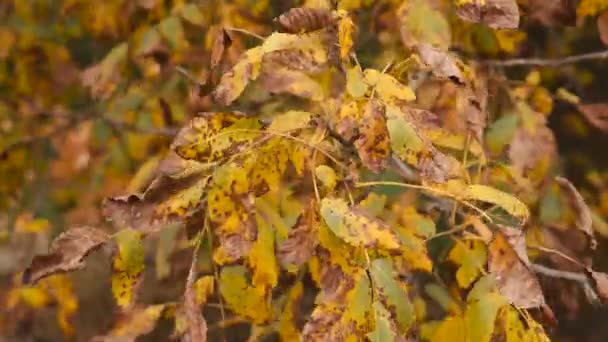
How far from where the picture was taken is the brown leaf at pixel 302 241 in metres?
1.04

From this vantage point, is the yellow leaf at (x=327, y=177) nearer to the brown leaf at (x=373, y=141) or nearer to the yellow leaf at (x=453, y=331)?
the brown leaf at (x=373, y=141)

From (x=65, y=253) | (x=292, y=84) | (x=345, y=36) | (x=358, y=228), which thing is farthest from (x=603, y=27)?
(x=65, y=253)

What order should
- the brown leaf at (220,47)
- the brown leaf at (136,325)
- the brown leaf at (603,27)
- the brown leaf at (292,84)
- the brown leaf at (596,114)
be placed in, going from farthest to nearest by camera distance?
the brown leaf at (596,114) → the brown leaf at (603,27) → the brown leaf at (136,325) → the brown leaf at (292,84) → the brown leaf at (220,47)

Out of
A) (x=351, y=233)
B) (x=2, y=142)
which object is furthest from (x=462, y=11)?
(x=2, y=142)

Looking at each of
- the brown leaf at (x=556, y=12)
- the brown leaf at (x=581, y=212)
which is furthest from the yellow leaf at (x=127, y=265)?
the brown leaf at (x=556, y=12)

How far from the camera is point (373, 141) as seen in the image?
1.03 m

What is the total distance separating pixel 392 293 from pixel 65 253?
0.36 m

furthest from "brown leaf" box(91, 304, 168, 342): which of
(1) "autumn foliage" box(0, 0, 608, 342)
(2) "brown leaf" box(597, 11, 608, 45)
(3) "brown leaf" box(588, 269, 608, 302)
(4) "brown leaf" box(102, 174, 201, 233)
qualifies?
(2) "brown leaf" box(597, 11, 608, 45)

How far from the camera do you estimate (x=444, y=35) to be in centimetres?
141

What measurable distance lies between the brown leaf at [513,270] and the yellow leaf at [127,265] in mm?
391

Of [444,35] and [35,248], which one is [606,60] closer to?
[444,35]

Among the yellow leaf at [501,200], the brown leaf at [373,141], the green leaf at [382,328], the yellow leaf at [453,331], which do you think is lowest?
the yellow leaf at [453,331]

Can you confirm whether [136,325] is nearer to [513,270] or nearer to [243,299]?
[243,299]

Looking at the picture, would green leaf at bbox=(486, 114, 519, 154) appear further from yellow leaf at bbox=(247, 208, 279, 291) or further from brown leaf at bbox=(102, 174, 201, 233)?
brown leaf at bbox=(102, 174, 201, 233)
